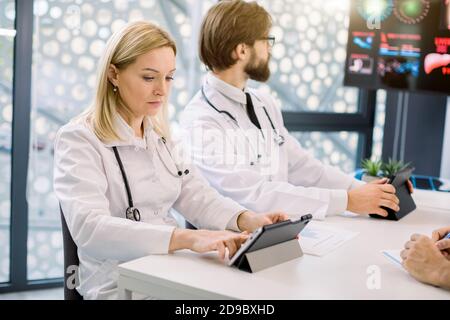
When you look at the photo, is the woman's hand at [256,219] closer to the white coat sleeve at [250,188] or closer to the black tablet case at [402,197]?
the white coat sleeve at [250,188]

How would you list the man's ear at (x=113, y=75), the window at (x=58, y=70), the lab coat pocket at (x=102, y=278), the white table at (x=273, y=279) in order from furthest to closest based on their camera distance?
the window at (x=58, y=70), the man's ear at (x=113, y=75), the lab coat pocket at (x=102, y=278), the white table at (x=273, y=279)

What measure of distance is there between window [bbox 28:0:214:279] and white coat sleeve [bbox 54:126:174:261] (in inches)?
53.4

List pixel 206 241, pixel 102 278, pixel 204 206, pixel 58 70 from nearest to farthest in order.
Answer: pixel 206 241 → pixel 102 278 → pixel 204 206 → pixel 58 70

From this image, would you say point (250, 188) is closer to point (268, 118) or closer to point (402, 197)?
point (268, 118)

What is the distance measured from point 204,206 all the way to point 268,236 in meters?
0.48

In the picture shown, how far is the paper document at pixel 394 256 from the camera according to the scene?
150 centimetres

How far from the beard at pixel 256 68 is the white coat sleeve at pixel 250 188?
310 millimetres

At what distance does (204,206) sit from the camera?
183 centimetres

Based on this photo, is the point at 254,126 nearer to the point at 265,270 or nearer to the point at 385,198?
the point at 385,198

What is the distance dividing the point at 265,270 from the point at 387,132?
2.48m

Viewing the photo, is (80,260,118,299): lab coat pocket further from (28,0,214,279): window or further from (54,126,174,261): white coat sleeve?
(28,0,214,279): window

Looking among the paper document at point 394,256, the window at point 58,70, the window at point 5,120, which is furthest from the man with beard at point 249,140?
the window at point 5,120

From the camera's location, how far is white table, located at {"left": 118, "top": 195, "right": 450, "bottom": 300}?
127 centimetres

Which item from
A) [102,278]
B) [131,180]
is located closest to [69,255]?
[102,278]
